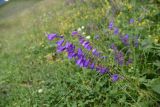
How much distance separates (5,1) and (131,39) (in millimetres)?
6689

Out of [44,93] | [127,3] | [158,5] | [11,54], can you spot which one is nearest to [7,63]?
[11,54]

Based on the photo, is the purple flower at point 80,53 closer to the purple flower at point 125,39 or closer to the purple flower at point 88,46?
the purple flower at point 88,46

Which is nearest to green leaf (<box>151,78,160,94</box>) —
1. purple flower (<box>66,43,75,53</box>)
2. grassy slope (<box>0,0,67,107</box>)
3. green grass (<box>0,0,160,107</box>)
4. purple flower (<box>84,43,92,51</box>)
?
green grass (<box>0,0,160,107</box>)

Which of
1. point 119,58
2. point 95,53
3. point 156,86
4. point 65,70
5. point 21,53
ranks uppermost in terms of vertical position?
point 95,53

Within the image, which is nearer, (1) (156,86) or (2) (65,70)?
(1) (156,86)

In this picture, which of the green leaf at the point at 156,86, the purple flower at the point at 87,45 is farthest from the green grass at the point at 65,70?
the purple flower at the point at 87,45

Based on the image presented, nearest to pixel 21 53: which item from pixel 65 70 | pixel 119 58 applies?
pixel 65 70

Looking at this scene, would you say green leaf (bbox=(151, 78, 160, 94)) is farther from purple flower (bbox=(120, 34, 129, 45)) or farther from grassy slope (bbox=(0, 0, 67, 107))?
grassy slope (bbox=(0, 0, 67, 107))

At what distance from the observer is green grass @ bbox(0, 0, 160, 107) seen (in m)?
3.26

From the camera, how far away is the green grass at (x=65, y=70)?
10.7 ft

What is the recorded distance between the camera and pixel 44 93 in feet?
12.8

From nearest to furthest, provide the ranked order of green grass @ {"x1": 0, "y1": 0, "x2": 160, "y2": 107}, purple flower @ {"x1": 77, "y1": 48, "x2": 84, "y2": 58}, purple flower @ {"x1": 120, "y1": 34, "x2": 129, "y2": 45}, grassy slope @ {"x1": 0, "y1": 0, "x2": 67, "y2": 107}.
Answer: purple flower @ {"x1": 77, "y1": 48, "x2": 84, "y2": 58}, green grass @ {"x1": 0, "y1": 0, "x2": 160, "y2": 107}, purple flower @ {"x1": 120, "y1": 34, "x2": 129, "y2": 45}, grassy slope @ {"x1": 0, "y1": 0, "x2": 67, "y2": 107}

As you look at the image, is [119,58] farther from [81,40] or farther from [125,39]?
[81,40]

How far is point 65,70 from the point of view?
4.12 m
